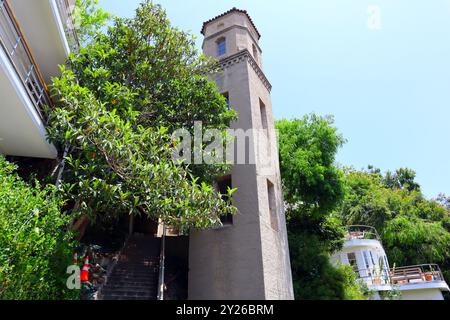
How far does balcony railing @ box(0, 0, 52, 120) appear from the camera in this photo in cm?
699

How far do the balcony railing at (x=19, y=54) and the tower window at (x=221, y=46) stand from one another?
945cm

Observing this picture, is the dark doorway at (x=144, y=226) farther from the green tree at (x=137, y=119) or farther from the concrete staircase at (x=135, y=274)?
the green tree at (x=137, y=119)

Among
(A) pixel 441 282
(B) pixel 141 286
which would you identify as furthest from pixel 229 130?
(A) pixel 441 282

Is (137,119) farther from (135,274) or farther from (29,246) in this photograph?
(135,274)

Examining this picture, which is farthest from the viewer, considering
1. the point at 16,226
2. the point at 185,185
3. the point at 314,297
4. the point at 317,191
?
the point at 317,191

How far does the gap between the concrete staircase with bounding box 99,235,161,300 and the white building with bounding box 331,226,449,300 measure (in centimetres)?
1329

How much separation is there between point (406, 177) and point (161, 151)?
40140 mm

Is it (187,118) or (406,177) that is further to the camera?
(406,177)

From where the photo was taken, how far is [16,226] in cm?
553

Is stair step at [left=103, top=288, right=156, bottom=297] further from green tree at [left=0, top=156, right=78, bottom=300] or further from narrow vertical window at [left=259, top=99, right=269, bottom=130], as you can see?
narrow vertical window at [left=259, top=99, right=269, bottom=130]

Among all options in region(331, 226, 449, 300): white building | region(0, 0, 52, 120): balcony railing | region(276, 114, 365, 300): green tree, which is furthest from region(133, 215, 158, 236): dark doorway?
region(331, 226, 449, 300): white building
